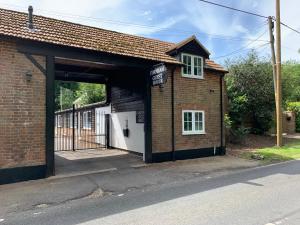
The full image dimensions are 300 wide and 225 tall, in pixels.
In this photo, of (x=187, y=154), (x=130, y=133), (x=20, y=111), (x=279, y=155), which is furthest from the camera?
(x=130, y=133)

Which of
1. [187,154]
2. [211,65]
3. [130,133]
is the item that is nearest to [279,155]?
[187,154]

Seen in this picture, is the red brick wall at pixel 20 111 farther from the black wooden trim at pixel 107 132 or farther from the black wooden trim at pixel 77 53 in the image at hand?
the black wooden trim at pixel 107 132

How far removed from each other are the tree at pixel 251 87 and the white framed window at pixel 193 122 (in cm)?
709

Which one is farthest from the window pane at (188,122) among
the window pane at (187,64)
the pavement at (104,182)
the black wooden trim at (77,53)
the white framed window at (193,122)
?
the black wooden trim at (77,53)

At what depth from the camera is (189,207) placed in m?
6.41

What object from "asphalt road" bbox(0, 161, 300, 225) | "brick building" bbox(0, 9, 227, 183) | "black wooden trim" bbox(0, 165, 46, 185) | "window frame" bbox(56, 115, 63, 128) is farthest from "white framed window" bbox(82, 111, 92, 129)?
"asphalt road" bbox(0, 161, 300, 225)

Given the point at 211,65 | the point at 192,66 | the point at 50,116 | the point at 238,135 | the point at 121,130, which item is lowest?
the point at 238,135

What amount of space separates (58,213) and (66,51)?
6131 millimetres

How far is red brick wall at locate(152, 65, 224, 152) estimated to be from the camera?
1298cm

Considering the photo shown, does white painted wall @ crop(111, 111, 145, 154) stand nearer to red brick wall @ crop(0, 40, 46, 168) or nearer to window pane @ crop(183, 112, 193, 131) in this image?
window pane @ crop(183, 112, 193, 131)

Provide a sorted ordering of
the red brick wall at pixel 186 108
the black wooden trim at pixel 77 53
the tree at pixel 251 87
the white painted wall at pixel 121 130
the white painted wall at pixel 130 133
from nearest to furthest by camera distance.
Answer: the black wooden trim at pixel 77 53, the red brick wall at pixel 186 108, the white painted wall at pixel 130 133, the white painted wall at pixel 121 130, the tree at pixel 251 87

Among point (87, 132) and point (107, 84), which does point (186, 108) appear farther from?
point (87, 132)

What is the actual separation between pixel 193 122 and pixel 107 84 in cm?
655

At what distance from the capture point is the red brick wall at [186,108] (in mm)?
12984
